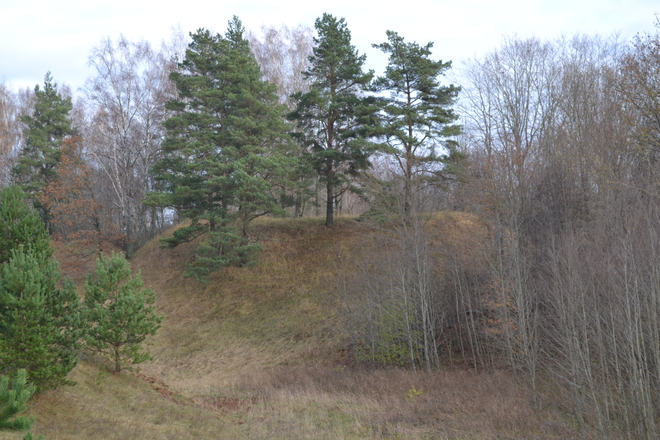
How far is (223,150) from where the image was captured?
927 inches

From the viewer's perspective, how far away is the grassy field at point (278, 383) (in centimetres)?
983

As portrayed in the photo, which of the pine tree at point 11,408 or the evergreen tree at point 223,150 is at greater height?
the evergreen tree at point 223,150

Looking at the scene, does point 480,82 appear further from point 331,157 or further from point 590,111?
point 331,157

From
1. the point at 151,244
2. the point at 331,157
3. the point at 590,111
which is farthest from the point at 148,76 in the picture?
the point at 590,111

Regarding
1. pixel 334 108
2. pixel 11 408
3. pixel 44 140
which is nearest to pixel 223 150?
pixel 334 108

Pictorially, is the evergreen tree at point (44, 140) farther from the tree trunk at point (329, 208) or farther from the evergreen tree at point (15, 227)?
the evergreen tree at point (15, 227)

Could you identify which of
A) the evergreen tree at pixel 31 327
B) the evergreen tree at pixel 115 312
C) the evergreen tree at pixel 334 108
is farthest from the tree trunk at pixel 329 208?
the evergreen tree at pixel 31 327

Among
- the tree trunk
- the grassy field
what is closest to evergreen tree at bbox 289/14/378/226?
the tree trunk

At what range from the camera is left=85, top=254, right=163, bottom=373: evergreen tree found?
1185cm

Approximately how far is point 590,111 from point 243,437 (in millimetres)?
21919

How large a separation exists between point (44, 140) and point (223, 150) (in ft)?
47.8

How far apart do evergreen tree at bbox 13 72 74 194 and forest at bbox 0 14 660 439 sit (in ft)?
0.42

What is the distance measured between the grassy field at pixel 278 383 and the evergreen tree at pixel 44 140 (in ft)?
35.4

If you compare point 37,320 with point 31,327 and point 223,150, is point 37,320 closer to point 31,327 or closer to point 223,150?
point 31,327
